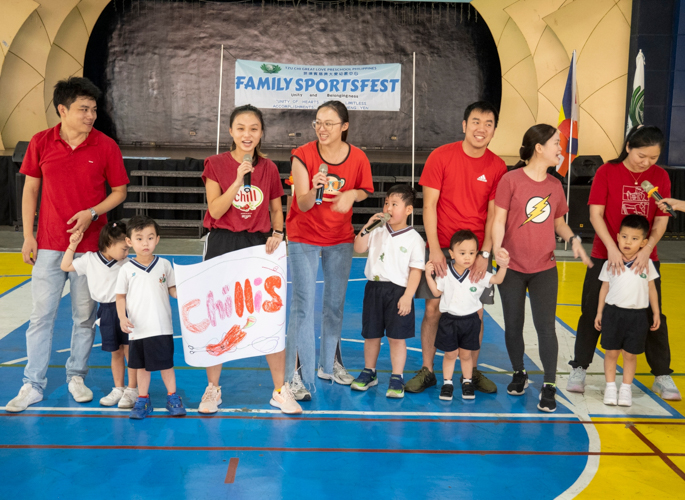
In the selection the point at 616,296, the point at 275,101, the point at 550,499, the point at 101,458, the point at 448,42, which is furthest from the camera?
the point at 448,42

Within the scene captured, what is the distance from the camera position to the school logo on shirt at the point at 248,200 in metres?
3.77

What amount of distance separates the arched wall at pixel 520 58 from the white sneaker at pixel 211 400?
12015mm

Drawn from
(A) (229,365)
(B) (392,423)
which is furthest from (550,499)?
(A) (229,365)

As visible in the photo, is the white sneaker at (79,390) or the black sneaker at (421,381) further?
the black sneaker at (421,381)

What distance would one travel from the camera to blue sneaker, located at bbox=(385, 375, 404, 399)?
4191 mm

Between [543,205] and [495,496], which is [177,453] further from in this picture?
[543,205]

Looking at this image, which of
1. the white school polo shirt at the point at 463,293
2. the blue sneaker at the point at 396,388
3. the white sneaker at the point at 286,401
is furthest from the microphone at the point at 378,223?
the white sneaker at the point at 286,401

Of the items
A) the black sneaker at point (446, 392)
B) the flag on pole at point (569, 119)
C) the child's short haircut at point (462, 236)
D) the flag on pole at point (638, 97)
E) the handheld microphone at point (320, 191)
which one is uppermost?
the flag on pole at point (638, 97)

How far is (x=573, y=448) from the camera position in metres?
3.53

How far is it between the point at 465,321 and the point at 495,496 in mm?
1293

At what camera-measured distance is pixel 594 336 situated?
4.35m

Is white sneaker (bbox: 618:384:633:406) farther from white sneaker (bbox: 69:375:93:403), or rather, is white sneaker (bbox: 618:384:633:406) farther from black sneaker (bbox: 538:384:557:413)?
white sneaker (bbox: 69:375:93:403)

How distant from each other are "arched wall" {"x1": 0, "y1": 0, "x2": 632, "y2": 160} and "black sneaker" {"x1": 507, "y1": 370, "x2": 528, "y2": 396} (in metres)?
10.9

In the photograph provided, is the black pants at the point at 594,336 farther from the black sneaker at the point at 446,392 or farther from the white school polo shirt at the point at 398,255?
the white school polo shirt at the point at 398,255
